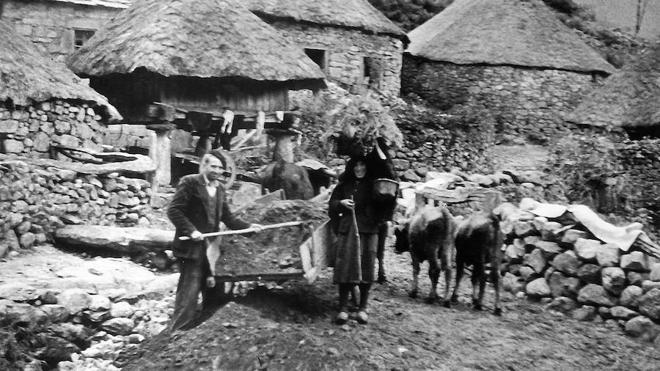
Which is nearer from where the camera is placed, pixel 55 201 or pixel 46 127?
pixel 55 201

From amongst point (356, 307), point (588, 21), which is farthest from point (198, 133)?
point (588, 21)

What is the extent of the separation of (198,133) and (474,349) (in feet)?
30.6

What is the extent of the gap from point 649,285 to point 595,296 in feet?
1.95

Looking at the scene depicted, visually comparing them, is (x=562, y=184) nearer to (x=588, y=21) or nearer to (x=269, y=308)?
(x=269, y=308)

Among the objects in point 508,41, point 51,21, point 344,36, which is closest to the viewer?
point 51,21

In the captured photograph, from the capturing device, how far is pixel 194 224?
5.55 m

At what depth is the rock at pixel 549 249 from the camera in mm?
8125

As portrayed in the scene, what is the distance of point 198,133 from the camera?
14.4m

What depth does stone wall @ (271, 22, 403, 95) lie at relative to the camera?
64.7 ft

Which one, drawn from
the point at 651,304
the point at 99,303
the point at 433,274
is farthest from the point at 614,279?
the point at 99,303

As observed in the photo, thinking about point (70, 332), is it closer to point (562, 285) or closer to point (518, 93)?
point (562, 285)

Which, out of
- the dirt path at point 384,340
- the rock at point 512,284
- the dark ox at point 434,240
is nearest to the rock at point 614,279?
the dirt path at point 384,340

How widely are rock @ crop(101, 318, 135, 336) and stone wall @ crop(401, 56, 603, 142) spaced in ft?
62.5

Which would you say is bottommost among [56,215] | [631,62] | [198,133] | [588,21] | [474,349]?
[474,349]
